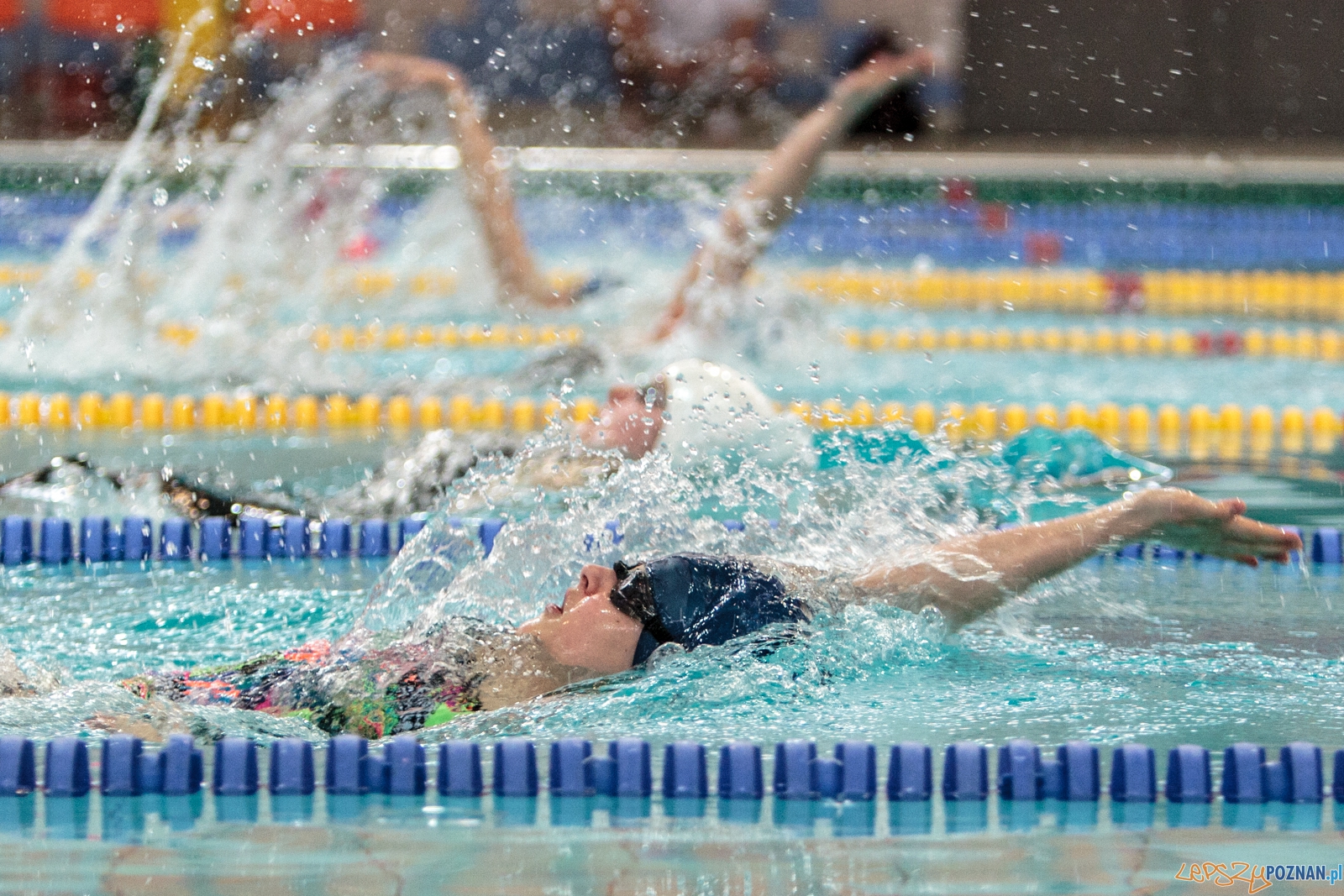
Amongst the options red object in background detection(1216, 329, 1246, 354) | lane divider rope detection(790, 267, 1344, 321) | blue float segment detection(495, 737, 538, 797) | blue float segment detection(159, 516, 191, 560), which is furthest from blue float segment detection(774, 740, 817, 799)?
lane divider rope detection(790, 267, 1344, 321)

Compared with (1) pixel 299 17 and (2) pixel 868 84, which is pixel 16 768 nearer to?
(2) pixel 868 84

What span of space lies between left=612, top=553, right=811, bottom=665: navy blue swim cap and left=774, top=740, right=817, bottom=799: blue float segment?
0.88 feet

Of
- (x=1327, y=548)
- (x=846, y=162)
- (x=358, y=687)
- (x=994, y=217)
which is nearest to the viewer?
(x=358, y=687)

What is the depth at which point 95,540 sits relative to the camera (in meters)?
3.41

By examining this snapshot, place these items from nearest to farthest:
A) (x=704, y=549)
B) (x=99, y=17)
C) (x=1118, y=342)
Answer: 1. (x=704, y=549)
2. (x=1118, y=342)
3. (x=99, y=17)

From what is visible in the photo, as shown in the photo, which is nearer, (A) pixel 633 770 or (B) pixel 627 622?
(A) pixel 633 770

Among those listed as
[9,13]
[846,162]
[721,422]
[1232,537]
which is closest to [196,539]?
[721,422]

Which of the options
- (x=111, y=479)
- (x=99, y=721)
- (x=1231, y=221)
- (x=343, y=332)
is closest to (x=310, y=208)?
(x=343, y=332)

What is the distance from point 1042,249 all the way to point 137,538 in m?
5.24

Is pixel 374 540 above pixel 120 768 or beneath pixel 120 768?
above

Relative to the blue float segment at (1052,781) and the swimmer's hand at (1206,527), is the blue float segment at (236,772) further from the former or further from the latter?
the swimmer's hand at (1206,527)

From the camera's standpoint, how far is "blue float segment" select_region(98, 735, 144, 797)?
6.88ft

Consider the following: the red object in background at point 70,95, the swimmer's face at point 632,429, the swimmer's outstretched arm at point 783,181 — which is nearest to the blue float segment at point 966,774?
the swimmer's face at point 632,429

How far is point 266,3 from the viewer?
963 centimetres
